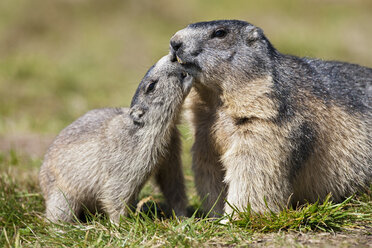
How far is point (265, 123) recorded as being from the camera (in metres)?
5.02

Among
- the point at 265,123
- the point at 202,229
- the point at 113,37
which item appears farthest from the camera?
the point at 113,37

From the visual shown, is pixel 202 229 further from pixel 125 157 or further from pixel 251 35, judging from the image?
pixel 251 35

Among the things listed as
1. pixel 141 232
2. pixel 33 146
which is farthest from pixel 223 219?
pixel 33 146

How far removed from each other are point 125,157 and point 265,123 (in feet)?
6.19

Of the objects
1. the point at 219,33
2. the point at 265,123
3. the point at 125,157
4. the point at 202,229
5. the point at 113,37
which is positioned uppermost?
the point at 113,37

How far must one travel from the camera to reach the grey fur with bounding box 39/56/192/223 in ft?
18.8

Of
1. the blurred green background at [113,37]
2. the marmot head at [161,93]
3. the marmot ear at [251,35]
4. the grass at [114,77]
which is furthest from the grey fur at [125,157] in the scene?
the blurred green background at [113,37]

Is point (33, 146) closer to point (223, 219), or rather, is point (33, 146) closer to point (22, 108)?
point (22, 108)

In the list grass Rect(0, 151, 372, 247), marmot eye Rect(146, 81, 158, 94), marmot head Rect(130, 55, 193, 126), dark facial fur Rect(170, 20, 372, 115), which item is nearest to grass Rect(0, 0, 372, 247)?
grass Rect(0, 151, 372, 247)

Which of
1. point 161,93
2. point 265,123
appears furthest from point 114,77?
point 265,123

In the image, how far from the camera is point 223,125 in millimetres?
5332

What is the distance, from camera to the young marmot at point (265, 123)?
502 cm

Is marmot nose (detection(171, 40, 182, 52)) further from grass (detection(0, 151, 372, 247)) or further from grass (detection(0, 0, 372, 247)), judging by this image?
grass (detection(0, 151, 372, 247))

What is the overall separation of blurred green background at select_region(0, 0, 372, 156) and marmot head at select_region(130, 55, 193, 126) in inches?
260
